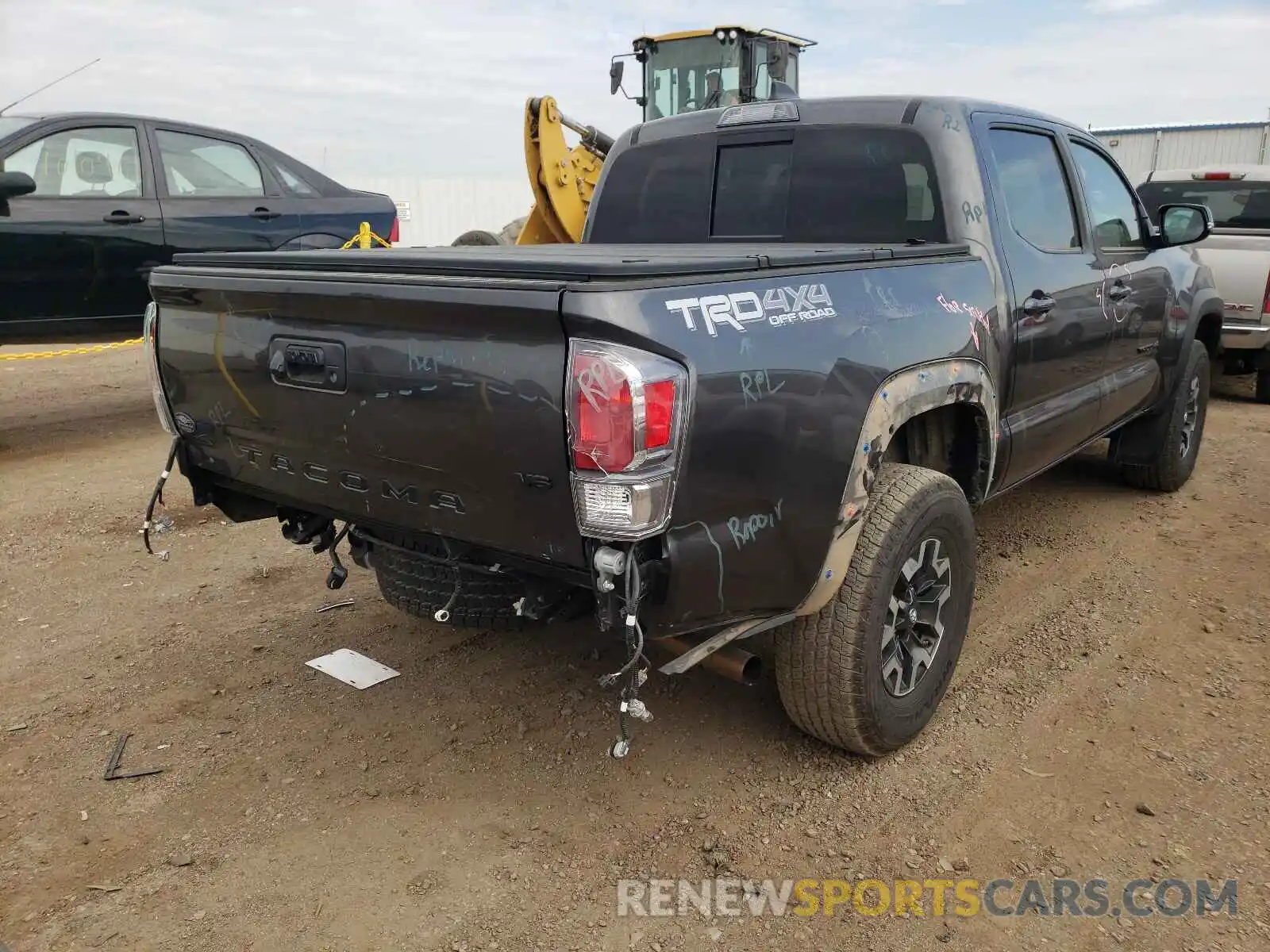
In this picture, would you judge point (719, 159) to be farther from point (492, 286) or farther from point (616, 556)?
point (616, 556)

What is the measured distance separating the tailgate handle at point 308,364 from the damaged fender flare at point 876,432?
52.5 inches

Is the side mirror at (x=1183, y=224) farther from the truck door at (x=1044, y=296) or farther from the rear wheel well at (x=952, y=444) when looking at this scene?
the rear wheel well at (x=952, y=444)

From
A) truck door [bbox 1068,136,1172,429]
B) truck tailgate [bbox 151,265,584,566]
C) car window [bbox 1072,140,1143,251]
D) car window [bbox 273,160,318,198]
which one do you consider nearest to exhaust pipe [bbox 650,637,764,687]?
truck tailgate [bbox 151,265,584,566]

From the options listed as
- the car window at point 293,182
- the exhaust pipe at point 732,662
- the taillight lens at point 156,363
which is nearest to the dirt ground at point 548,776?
the exhaust pipe at point 732,662

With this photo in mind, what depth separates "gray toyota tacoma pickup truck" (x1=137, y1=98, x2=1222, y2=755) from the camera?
2.12 meters

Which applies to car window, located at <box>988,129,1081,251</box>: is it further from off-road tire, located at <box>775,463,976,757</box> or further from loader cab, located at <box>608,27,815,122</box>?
loader cab, located at <box>608,27,815,122</box>

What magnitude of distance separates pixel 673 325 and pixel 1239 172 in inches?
348

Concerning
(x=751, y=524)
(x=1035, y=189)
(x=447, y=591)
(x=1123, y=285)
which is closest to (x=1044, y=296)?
(x=1035, y=189)

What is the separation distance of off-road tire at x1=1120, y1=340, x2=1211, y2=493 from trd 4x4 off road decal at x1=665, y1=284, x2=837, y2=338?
3.59m

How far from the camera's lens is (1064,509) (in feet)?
17.4

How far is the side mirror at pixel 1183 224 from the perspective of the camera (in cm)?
467

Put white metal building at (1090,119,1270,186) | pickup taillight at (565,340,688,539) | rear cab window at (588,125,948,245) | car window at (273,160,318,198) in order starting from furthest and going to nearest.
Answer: white metal building at (1090,119,1270,186) < car window at (273,160,318,198) < rear cab window at (588,125,948,245) < pickup taillight at (565,340,688,539)

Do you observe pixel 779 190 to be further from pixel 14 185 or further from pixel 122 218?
pixel 122 218
